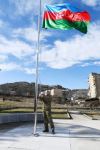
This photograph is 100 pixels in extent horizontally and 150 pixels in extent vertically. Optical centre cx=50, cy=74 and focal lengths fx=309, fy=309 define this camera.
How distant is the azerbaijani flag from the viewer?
42.9ft

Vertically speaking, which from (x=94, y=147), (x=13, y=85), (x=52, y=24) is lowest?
(x=94, y=147)

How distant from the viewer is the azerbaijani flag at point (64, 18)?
514 inches

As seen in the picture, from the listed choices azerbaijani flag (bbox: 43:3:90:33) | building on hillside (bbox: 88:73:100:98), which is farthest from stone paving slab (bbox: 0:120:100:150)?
building on hillside (bbox: 88:73:100:98)

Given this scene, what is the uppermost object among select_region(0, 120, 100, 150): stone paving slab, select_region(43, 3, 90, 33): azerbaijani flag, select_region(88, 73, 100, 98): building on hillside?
select_region(88, 73, 100, 98): building on hillside

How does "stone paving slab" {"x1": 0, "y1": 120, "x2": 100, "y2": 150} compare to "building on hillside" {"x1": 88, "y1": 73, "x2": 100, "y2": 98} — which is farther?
"building on hillside" {"x1": 88, "y1": 73, "x2": 100, "y2": 98}

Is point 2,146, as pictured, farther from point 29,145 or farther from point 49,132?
point 49,132

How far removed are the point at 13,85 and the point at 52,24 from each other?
5639 inches

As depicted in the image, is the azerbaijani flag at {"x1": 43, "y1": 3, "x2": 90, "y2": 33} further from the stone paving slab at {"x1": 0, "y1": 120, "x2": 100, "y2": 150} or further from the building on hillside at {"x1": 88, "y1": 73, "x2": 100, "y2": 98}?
the building on hillside at {"x1": 88, "y1": 73, "x2": 100, "y2": 98}

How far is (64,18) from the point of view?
13078 mm

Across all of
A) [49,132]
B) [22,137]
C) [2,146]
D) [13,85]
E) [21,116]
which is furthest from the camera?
[13,85]

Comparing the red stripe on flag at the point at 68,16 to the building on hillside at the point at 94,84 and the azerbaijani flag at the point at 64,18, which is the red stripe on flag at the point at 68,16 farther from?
the building on hillside at the point at 94,84

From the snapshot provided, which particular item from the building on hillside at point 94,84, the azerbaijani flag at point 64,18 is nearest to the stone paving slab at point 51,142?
the azerbaijani flag at point 64,18

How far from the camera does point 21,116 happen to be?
1891 centimetres

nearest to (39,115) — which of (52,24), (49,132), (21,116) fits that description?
(21,116)
